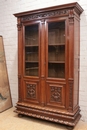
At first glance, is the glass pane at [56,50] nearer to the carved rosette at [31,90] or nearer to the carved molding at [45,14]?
the carved molding at [45,14]

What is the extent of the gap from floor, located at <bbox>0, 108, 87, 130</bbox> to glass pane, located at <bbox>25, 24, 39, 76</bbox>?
0.88 metres

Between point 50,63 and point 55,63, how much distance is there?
3.6 inches

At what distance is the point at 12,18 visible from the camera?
3.29 meters

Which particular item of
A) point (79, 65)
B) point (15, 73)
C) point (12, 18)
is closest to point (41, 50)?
A: point (79, 65)

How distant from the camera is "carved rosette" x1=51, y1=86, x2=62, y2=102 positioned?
240 cm

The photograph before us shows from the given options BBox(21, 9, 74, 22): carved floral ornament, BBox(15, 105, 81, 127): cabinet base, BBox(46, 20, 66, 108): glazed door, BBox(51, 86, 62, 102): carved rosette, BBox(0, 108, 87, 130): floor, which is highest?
BBox(21, 9, 74, 22): carved floral ornament

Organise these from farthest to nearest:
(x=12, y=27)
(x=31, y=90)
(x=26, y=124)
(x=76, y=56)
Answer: (x=12, y=27), (x=31, y=90), (x=26, y=124), (x=76, y=56)

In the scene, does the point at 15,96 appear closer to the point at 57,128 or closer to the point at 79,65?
the point at 57,128

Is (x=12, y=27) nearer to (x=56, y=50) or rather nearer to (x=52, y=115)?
(x=56, y=50)

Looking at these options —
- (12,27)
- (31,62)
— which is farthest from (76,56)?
(12,27)

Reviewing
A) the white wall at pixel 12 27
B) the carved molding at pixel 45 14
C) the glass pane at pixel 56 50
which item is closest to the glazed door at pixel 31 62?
the carved molding at pixel 45 14

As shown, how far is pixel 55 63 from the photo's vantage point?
2512 mm

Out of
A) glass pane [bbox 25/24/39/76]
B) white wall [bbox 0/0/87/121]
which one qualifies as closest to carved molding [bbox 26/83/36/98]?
glass pane [bbox 25/24/39/76]

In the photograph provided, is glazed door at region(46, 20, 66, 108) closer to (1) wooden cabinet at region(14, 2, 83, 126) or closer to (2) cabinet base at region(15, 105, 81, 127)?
(1) wooden cabinet at region(14, 2, 83, 126)
